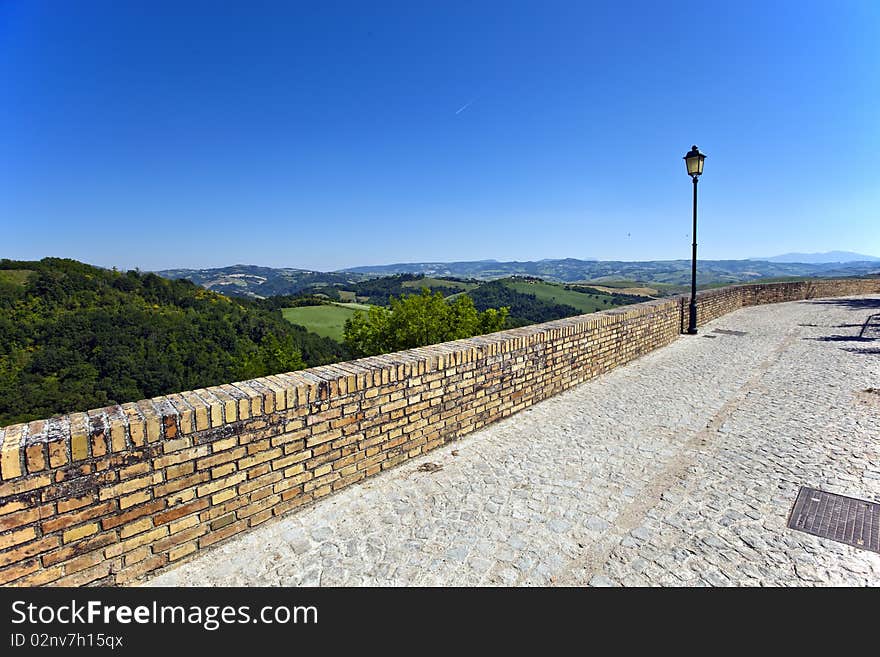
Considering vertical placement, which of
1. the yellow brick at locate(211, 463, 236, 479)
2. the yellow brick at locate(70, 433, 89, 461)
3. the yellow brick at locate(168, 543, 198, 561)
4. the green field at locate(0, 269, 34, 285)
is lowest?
the yellow brick at locate(168, 543, 198, 561)

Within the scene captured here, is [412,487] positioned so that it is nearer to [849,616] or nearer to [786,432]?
[849,616]

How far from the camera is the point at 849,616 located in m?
2.29

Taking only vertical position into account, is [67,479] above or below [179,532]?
above

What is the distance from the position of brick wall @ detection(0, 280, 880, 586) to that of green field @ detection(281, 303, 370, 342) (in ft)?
160

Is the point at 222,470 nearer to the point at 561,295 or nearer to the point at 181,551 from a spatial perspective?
the point at 181,551

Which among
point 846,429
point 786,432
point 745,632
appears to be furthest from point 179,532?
point 846,429

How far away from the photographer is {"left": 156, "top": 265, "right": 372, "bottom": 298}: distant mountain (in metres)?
134

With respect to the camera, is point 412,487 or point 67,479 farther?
point 412,487

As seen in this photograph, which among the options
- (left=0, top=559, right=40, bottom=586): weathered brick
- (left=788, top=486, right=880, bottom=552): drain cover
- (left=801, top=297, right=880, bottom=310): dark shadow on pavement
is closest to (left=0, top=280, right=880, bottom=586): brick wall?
Result: (left=0, top=559, right=40, bottom=586): weathered brick

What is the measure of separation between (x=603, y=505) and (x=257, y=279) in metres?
166

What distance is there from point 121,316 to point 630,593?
2346 inches

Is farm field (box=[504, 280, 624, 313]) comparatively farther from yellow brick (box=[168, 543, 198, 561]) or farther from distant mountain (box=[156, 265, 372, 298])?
yellow brick (box=[168, 543, 198, 561])

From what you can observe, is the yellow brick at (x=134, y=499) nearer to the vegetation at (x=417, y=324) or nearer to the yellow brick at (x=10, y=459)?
the yellow brick at (x=10, y=459)

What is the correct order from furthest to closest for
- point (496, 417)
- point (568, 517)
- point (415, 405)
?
1. point (496, 417)
2. point (415, 405)
3. point (568, 517)
